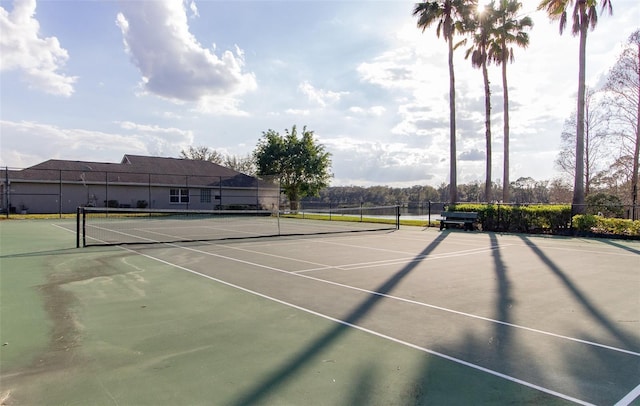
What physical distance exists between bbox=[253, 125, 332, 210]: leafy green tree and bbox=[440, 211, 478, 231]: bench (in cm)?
2000

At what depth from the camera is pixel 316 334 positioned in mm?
4656

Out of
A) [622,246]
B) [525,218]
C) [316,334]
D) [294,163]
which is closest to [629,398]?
[316,334]

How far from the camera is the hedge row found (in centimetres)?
1670

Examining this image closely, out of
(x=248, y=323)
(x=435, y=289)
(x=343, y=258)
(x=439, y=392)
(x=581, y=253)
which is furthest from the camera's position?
(x=581, y=253)

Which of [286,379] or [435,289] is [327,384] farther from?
[435,289]

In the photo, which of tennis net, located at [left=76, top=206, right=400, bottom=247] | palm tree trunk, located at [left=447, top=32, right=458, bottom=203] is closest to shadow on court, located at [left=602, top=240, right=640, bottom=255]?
tennis net, located at [left=76, top=206, right=400, bottom=247]

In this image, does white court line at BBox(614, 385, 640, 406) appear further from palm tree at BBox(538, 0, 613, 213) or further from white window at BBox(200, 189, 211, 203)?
white window at BBox(200, 189, 211, 203)

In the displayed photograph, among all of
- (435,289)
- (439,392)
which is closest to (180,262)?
(435,289)

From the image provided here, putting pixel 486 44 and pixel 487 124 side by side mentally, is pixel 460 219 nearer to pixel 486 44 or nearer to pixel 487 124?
pixel 487 124

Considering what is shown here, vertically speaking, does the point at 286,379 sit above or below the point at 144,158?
below

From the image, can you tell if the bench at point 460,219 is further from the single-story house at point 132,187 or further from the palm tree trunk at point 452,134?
the single-story house at point 132,187

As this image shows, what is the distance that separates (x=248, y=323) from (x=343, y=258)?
229 inches

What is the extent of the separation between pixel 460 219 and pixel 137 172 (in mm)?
29508

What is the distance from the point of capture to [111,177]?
35.2 m
